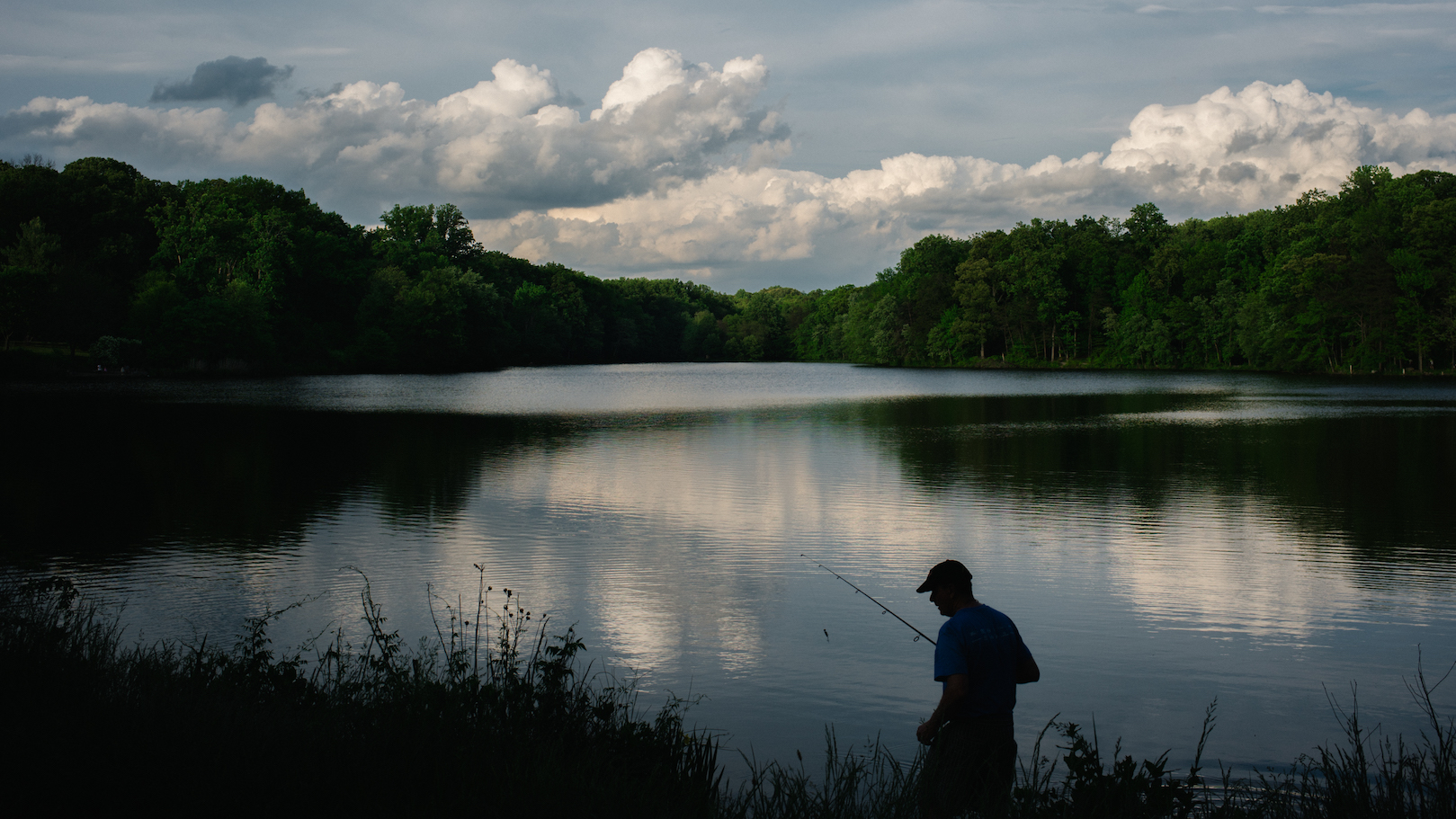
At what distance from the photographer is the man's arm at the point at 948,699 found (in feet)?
15.6

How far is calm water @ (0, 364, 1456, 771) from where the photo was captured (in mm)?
8195

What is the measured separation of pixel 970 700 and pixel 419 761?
2.69 metres

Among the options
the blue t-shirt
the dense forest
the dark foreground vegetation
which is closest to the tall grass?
the dark foreground vegetation

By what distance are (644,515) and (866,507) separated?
12.7 ft

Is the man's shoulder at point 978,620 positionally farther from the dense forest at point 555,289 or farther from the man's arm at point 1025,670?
the dense forest at point 555,289

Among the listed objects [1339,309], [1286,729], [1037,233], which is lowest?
[1286,729]

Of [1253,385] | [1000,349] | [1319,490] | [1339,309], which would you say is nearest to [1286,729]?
[1319,490]

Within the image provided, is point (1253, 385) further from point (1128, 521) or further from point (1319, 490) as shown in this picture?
point (1128, 521)

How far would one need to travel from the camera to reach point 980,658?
484cm

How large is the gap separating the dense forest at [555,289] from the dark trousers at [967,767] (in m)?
64.4

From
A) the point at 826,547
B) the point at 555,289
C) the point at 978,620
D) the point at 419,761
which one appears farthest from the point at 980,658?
the point at 555,289

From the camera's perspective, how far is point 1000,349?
106938mm

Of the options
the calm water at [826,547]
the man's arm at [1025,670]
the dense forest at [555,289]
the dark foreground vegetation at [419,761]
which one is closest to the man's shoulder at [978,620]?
the man's arm at [1025,670]

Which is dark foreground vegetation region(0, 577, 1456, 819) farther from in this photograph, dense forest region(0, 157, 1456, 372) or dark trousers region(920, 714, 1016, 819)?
dense forest region(0, 157, 1456, 372)
